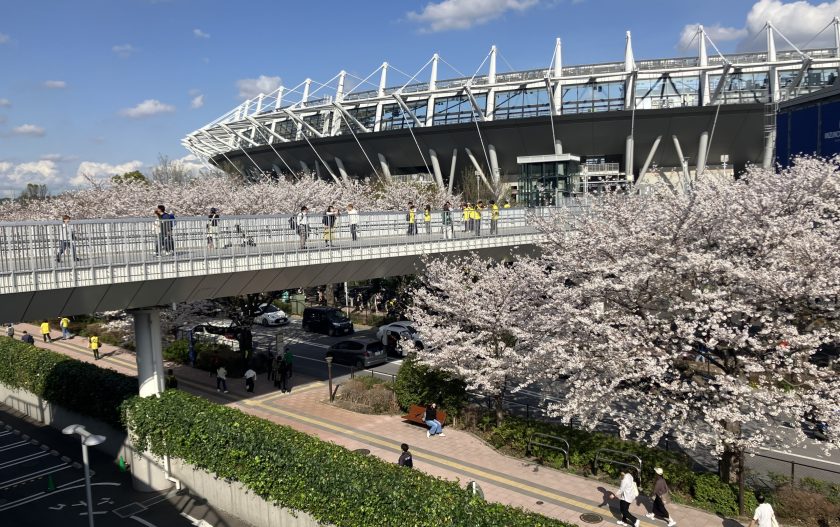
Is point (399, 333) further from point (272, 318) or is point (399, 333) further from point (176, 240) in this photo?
point (176, 240)

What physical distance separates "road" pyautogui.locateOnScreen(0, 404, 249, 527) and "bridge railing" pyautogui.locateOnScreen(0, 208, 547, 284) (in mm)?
6803

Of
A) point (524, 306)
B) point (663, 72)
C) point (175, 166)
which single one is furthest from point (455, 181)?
point (175, 166)

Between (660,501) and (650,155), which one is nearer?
(660,501)

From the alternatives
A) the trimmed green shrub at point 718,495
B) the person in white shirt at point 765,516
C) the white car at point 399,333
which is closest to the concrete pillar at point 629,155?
the white car at point 399,333

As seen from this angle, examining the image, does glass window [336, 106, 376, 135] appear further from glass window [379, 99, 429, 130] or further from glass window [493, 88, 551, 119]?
glass window [493, 88, 551, 119]

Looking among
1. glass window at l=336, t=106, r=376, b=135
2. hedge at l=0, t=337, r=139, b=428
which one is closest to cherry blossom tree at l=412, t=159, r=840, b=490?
hedge at l=0, t=337, r=139, b=428

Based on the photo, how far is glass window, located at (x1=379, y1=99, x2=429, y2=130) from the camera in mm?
66250

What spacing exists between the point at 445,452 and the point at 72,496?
10.9 metres

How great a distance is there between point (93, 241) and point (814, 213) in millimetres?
17349

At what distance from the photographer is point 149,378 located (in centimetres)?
1797

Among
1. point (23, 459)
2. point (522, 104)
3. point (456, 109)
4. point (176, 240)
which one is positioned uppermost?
point (456, 109)

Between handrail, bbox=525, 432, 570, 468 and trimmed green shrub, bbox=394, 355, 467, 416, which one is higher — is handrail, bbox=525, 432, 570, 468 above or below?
below

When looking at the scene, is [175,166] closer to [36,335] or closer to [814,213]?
[36,335]

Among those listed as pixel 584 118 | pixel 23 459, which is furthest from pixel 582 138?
pixel 23 459
